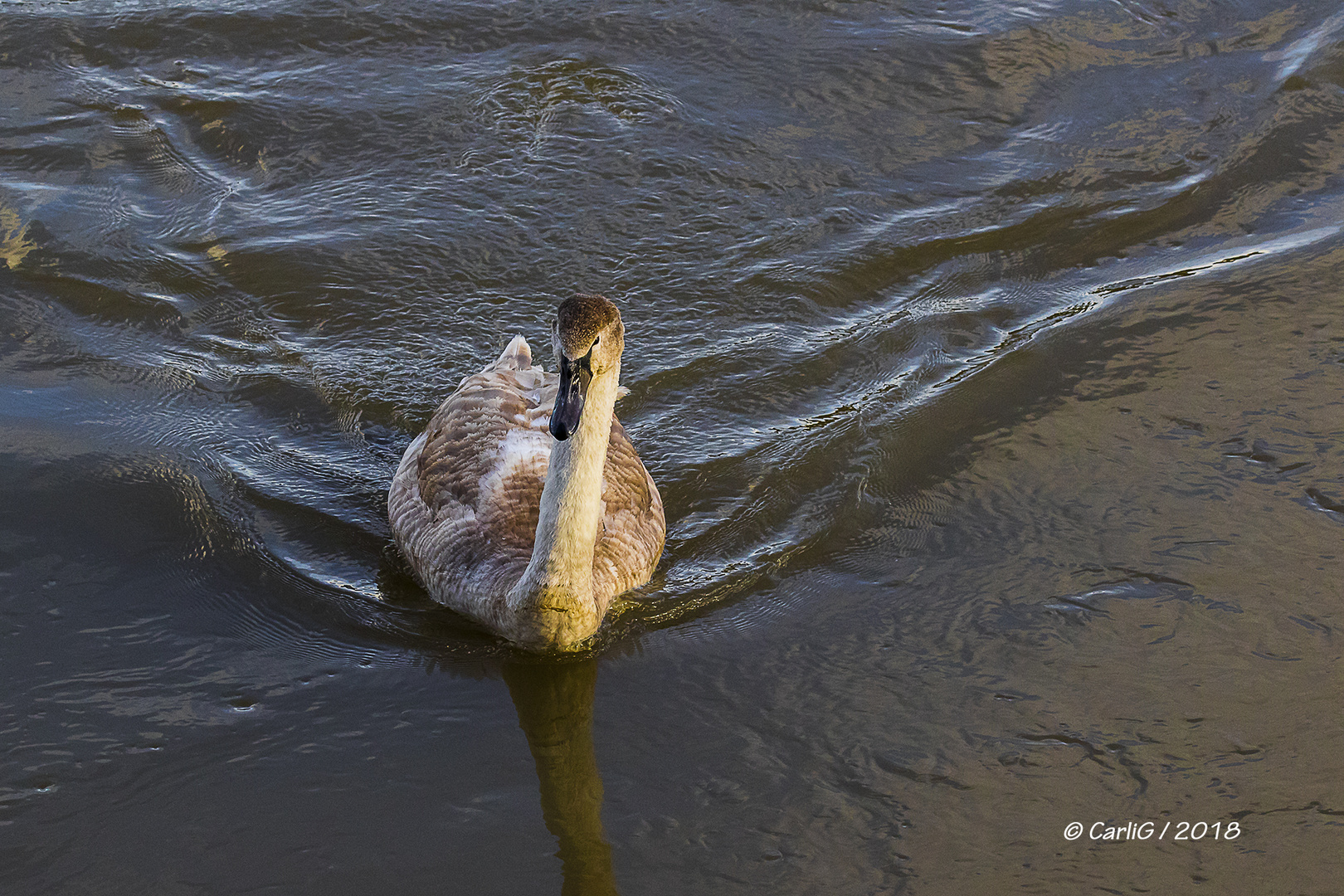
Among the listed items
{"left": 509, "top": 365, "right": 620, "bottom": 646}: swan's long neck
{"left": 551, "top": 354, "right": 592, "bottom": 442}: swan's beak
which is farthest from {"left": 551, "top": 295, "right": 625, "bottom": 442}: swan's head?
{"left": 509, "top": 365, "right": 620, "bottom": 646}: swan's long neck

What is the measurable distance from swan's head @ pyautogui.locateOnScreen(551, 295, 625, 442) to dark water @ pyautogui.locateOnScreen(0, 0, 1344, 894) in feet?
4.26

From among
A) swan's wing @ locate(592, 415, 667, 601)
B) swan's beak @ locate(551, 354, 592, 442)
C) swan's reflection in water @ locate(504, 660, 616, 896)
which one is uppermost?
swan's beak @ locate(551, 354, 592, 442)

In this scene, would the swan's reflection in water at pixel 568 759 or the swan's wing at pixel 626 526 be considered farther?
the swan's wing at pixel 626 526

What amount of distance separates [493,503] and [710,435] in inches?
68.6

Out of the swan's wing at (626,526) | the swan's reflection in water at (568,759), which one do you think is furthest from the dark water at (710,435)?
the swan's wing at (626,526)

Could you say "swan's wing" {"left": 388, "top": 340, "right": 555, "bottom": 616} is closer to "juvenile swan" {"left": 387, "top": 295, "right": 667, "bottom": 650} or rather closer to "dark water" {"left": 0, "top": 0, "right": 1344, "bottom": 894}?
"juvenile swan" {"left": 387, "top": 295, "right": 667, "bottom": 650}

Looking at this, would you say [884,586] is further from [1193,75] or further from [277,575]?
[1193,75]

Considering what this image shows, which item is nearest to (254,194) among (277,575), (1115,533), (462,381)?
(462,381)

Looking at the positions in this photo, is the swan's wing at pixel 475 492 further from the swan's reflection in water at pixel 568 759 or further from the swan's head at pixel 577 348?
the swan's head at pixel 577 348

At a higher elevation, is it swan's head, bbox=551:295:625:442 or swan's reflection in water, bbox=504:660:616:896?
swan's head, bbox=551:295:625:442

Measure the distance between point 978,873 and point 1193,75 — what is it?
8532 mm

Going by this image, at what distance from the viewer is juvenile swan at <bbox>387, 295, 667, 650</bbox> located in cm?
550

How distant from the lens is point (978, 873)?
4816 millimetres

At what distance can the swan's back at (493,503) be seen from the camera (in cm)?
612
